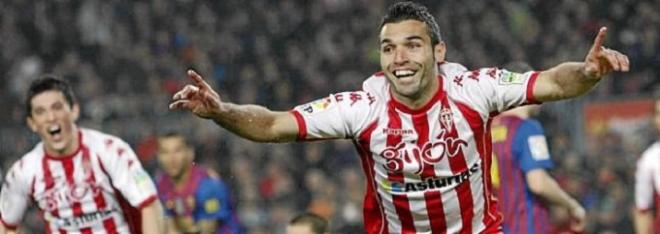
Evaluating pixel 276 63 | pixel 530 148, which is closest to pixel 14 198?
pixel 530 148

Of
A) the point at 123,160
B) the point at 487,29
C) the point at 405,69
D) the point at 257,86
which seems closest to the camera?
the point at 405,69

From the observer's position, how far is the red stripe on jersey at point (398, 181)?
6773mm

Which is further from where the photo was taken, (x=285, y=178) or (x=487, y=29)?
(x=487, y=29)

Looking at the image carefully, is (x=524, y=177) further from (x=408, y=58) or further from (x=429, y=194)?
(x=408, y=58)

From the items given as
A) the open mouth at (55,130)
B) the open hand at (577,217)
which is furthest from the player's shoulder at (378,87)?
the open hand at (577,217)

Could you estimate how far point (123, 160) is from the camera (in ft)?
26.9

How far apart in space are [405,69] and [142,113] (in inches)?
427

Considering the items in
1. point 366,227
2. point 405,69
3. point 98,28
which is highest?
point 98,28

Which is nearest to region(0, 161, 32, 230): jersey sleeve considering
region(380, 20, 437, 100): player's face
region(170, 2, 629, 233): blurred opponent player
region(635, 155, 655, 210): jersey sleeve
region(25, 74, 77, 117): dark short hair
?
region(25, 74, 77, 117): dark short hair

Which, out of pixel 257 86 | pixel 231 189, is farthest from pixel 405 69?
pixel 257 86

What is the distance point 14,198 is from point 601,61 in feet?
11.6

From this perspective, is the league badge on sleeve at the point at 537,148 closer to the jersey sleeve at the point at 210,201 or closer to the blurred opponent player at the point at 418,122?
the blurred opponent player at the point at 418,122

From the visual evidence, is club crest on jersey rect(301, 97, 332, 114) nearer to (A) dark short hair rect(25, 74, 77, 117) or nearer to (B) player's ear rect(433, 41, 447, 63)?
(B) player's ear rect(433, 41, 447, 63)

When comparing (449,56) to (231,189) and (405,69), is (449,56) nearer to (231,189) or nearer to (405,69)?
(231,189)
